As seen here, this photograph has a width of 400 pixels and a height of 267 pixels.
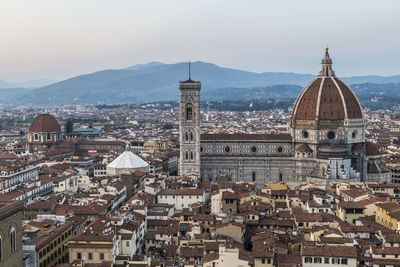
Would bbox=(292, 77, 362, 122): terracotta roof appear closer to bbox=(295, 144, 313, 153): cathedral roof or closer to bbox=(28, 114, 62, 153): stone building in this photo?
bbox=(295, 144, 313, 153): cathedral roof

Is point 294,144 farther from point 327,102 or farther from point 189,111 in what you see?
point 189,111

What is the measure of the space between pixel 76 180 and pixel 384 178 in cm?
3807

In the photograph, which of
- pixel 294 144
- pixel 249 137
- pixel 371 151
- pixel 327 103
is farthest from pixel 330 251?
pixel 249 137

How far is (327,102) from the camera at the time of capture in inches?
2965

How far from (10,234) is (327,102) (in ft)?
173

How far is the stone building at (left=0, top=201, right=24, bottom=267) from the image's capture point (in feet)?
100

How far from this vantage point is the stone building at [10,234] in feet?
100

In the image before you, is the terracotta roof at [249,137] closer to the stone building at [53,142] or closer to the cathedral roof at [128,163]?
the cathedral roof at [128,163]

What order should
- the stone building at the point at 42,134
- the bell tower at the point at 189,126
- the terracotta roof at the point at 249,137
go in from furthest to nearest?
the stone building at the point at 42,134 < the terracotta roof at the point at 249,137 < the bell tower at the point at 189,126

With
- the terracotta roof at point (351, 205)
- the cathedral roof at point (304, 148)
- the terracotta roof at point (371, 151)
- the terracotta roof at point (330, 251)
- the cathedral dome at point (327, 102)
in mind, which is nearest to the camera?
the terracotta roof at point (330, 251)

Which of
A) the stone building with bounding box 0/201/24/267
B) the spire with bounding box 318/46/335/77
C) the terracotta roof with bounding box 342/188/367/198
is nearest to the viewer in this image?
the stone building with bounding box 0/201/24/267

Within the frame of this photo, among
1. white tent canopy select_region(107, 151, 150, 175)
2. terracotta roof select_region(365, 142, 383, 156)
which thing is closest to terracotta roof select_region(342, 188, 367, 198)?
terracotta roof select_region(365, 142, 383, 156)

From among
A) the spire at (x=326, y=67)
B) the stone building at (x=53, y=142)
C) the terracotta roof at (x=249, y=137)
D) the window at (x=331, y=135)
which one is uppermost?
the spire at (x=326, y=67)

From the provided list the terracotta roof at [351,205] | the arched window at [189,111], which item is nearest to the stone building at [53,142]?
the arched window at [189,111]
